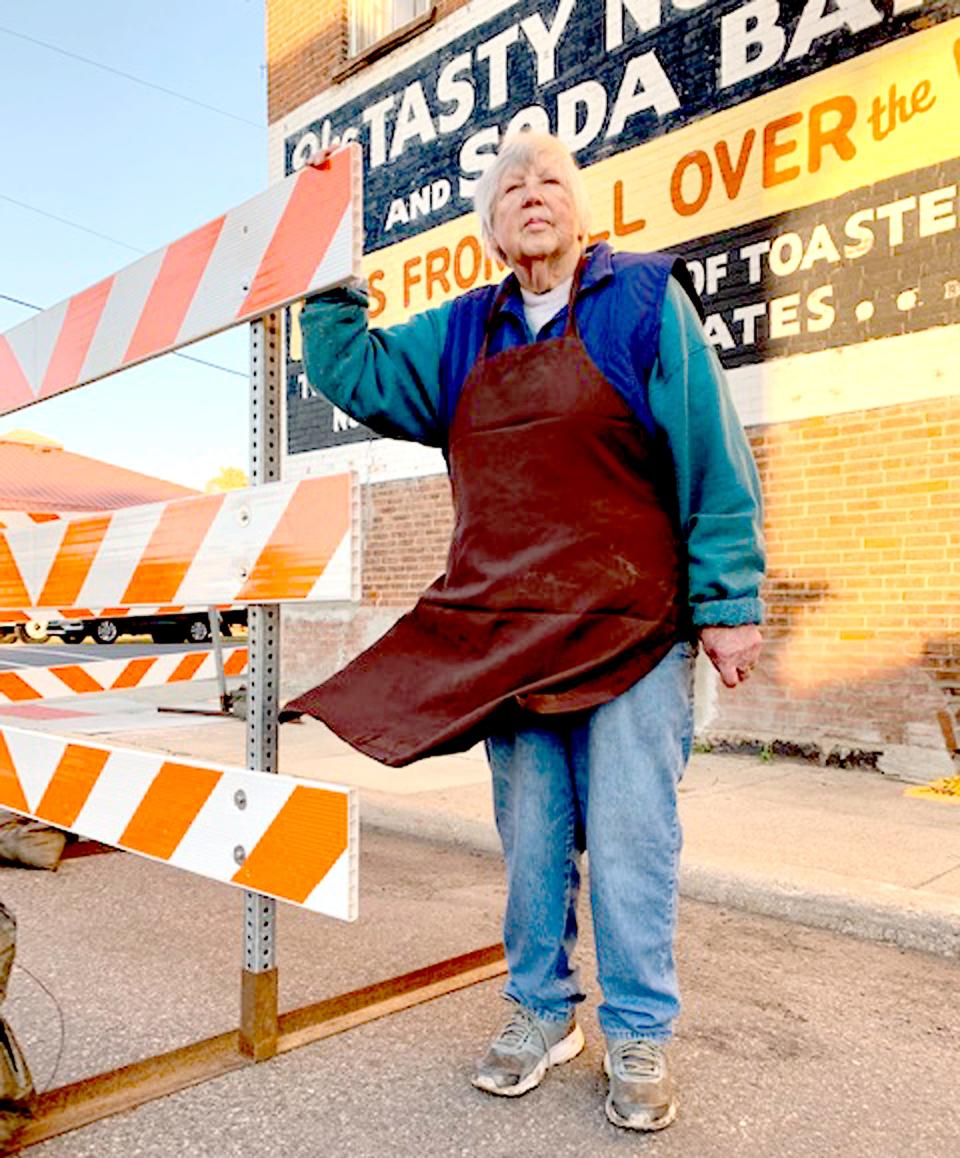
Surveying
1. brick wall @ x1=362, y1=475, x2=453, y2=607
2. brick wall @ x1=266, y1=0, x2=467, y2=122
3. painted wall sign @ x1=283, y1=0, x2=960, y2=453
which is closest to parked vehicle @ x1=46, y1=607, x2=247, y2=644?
brick wall @ x1=266, y1=0, x2=467, y2=122

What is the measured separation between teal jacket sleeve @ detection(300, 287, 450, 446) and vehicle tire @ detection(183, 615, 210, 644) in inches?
852

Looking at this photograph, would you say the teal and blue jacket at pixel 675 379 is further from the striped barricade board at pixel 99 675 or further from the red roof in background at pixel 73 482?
the red roof in background at pixel 73 482

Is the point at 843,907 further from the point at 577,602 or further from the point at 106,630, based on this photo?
the point at 106,630

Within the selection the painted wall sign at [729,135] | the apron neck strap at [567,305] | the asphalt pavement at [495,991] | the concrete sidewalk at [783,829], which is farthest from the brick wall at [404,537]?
the apron neck strap at [567,305]

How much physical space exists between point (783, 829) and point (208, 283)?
11.2 feet

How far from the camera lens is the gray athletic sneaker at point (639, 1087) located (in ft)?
7.23

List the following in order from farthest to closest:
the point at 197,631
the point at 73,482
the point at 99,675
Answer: the point at 73,482, the point at 197,631, the point at 99,675

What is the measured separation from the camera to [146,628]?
23.5 metres

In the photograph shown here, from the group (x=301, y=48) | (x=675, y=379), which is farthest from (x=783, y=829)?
(x=301, y=48)

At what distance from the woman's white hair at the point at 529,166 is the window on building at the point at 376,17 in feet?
27.9

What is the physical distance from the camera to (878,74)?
619 cm

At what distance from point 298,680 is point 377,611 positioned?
1.34 m

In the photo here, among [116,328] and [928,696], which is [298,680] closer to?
[928,696]

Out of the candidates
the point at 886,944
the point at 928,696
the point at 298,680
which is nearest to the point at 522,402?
the point at 886,944
